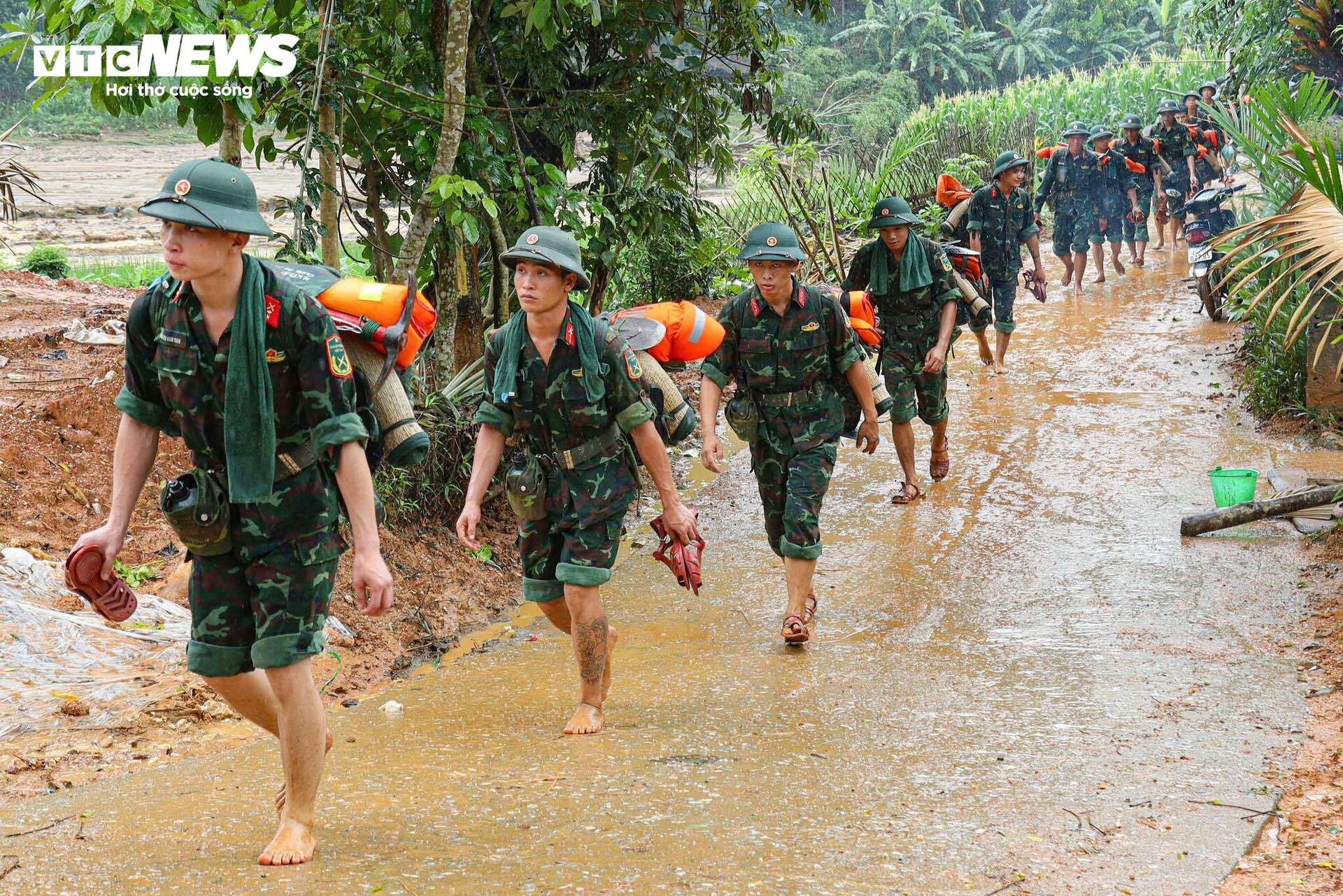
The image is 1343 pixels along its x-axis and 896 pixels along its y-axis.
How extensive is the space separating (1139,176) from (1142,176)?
65 millimetres

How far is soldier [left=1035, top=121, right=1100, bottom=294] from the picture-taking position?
50.1ft

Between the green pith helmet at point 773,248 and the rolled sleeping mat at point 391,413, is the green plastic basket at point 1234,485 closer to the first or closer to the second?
the green pith helmet at point 773,248

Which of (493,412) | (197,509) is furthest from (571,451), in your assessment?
(197,509)

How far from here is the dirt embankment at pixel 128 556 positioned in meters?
4.54

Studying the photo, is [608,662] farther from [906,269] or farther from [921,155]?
[921,155]

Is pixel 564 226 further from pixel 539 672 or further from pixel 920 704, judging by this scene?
pixel 920 704

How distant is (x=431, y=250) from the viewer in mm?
7984

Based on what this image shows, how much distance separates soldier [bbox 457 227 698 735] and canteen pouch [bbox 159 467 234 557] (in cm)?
120

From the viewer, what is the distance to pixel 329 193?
7.07 m

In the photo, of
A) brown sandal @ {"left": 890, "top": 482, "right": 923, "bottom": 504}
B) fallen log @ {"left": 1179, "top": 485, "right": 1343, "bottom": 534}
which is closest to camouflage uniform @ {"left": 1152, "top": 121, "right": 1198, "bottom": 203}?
brown sandal @ {"left": 890, "top": 482, "right": 923, "bottom": 504}


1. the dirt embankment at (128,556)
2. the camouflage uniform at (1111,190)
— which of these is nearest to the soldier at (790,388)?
the dirt embankment at (128,556)

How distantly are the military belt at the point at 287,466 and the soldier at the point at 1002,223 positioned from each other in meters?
8.52

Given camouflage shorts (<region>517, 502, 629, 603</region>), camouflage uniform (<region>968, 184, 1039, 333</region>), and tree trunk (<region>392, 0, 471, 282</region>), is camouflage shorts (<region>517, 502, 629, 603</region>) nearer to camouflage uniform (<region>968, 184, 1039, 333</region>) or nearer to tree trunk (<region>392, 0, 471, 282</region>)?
tree trunk (<region>392, 0, 471, 282</region>)

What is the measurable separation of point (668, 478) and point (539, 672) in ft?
4.92
